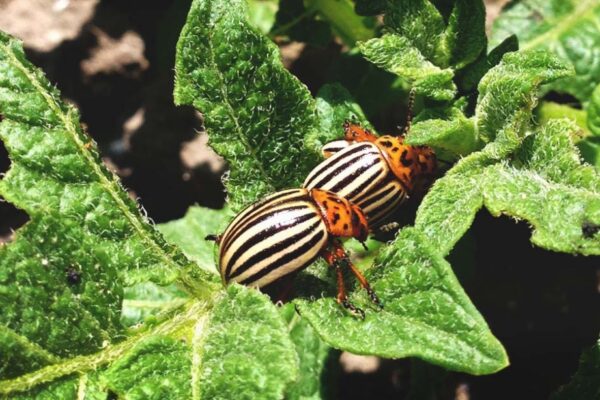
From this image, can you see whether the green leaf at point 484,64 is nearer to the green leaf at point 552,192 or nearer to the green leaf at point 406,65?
the green leaf at point 406,65

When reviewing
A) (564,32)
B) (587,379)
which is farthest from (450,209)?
(564,32)

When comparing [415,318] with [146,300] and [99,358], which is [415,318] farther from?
[146,300]

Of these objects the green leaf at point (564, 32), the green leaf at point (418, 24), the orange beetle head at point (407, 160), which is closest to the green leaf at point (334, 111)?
the orange beetle head at point (407, 160)

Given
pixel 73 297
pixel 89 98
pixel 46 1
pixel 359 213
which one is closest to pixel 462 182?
pixel 359 213

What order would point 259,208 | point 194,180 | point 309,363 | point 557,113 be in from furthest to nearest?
point 194,180, point 557,113, point 309,363, point 259,208

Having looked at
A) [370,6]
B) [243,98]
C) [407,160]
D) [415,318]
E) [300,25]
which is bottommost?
[415,318]

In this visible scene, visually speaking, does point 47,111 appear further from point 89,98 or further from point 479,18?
point 89,98
